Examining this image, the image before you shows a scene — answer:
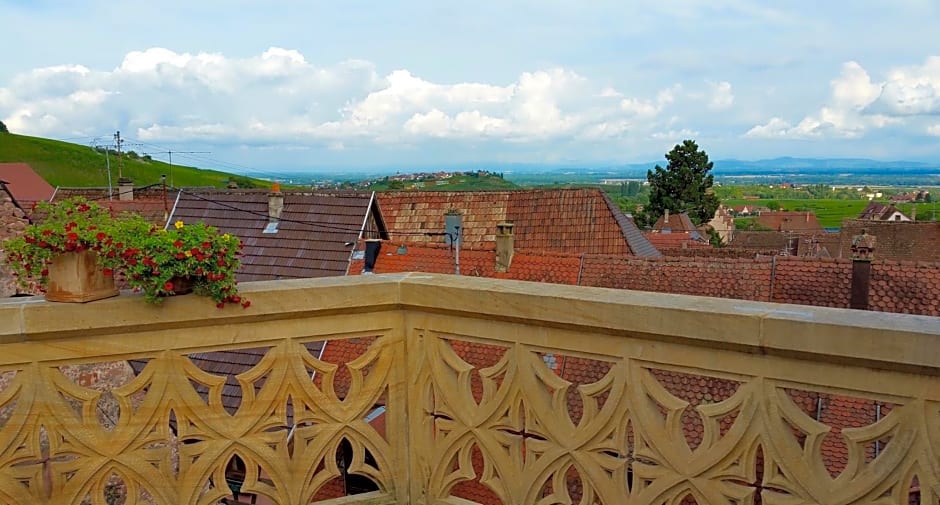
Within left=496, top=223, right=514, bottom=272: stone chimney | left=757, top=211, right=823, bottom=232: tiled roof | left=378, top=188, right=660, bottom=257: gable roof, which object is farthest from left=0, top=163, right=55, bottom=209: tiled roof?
left=757, top=211, right=823, bottom=232: tiled roof

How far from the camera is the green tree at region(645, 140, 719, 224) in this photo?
58375 millimetres

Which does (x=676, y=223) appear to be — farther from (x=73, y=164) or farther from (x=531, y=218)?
(x=73, y=164)

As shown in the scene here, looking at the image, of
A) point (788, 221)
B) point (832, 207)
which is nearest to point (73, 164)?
point (788, 221)

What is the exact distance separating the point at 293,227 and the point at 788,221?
82451 mm

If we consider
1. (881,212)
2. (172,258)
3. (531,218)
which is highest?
(172,258)

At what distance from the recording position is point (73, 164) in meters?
84.9

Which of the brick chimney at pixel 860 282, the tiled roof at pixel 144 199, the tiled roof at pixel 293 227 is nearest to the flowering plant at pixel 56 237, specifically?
the tiled roof at pixel 293 227

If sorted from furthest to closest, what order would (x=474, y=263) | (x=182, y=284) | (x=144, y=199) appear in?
(x=144, y=199) < (x=474, y=263) < (x=182, y=284)

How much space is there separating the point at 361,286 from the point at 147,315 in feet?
2.27

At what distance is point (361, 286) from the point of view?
2.59 meters

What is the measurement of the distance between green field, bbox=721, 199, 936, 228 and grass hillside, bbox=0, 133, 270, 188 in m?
67.0

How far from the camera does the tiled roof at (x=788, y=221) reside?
85.8 metres

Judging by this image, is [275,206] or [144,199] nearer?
[275,206]

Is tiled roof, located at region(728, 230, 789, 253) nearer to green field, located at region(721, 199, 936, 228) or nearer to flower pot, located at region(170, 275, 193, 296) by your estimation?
green field, located at region(721, 199, 936, 228)
